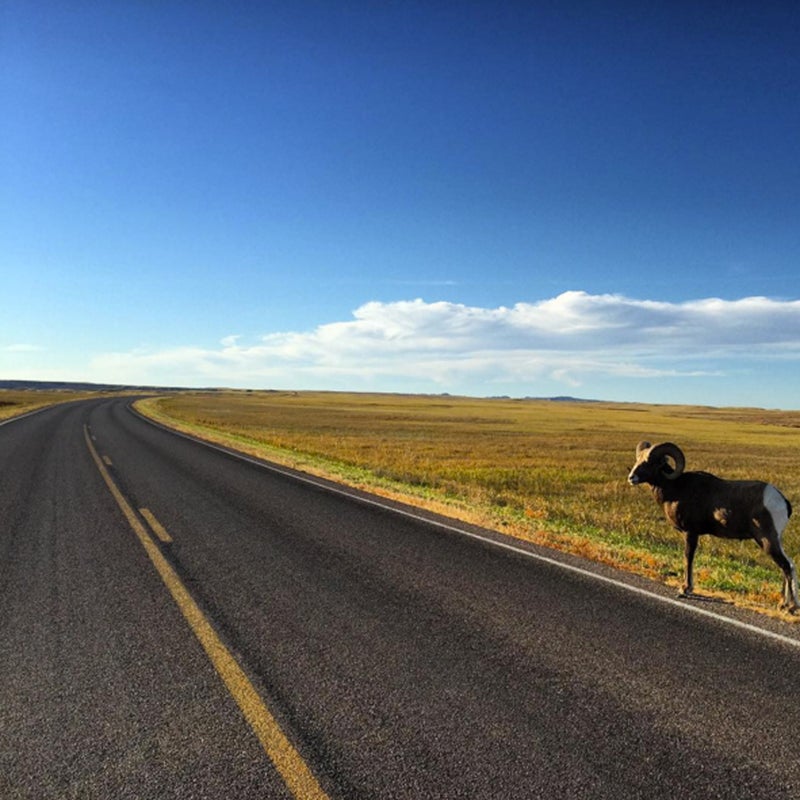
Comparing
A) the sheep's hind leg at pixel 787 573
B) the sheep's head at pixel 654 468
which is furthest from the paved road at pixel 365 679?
the sheep's head at pixel 654 468

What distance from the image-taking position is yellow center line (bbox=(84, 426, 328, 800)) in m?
3.62

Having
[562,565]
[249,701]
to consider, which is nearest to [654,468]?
[562,565]

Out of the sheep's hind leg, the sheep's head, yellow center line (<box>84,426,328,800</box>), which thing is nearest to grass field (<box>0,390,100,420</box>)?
yellow center line (<box>84,426,328,800</box>)

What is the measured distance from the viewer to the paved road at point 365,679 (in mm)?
3729

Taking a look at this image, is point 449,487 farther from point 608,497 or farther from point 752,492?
point 752,492

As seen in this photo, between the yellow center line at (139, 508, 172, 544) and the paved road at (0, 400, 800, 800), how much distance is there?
267mm

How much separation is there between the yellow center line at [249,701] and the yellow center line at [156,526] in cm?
164

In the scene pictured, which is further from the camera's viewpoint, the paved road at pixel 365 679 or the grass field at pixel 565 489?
the grass field at pixel 565 489

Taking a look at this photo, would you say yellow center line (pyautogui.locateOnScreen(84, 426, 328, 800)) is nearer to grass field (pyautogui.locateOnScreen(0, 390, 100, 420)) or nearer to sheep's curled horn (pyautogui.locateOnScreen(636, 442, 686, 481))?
sheep's curled horn (pyautogui.locateOnScreen(636, 442, 686, 481))

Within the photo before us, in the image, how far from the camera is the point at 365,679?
4.99 meters

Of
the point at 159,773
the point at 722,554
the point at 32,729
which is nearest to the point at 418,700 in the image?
the point at 159,773

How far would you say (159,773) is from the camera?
3707mm

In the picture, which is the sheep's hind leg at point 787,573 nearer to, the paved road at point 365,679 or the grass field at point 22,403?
the paved road at point 365,679

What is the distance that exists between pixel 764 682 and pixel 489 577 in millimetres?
3547
